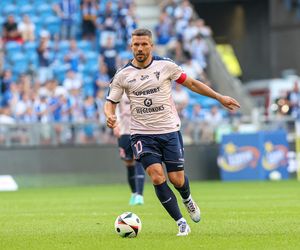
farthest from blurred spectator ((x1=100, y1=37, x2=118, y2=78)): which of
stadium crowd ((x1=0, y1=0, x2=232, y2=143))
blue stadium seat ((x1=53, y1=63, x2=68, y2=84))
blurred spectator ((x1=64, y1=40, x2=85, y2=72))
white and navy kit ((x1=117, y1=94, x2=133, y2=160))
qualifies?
white and navy kit ((x1=117, y1=94, x2=133, y2=160))

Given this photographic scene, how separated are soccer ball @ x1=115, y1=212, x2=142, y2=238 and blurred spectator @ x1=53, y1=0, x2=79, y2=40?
68.8 feet

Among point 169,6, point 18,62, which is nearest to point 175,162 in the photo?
point 18,62

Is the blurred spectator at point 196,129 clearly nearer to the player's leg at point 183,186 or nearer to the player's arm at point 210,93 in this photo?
the player's leg at point 183,186

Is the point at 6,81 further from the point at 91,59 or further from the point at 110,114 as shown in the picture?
the point at 110,114

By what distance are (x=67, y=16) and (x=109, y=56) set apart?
6.23ft

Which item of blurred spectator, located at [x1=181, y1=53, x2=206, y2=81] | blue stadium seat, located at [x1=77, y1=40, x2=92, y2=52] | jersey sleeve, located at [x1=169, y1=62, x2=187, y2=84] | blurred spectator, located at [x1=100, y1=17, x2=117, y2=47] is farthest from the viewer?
blurred spectator, located at [x1=181, y1=53, x2=206, y2=81]

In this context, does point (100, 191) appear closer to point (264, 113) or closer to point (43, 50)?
point (43, 50)

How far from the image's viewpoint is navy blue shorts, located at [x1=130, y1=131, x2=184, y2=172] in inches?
474

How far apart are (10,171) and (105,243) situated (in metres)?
15.1

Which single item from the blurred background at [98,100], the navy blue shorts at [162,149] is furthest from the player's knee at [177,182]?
the blurred background at [98,100]

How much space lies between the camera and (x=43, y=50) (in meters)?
30.3

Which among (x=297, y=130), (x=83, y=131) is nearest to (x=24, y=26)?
(x=83, y=131)

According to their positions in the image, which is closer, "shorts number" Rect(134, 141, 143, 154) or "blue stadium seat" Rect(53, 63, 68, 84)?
"shorts number" Rect(134, 141, 143, 154)

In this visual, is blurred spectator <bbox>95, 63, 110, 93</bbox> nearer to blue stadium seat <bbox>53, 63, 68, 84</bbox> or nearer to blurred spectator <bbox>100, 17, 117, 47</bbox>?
blue stadium seat <bbox>53, 63, 68, 84</bbox>
